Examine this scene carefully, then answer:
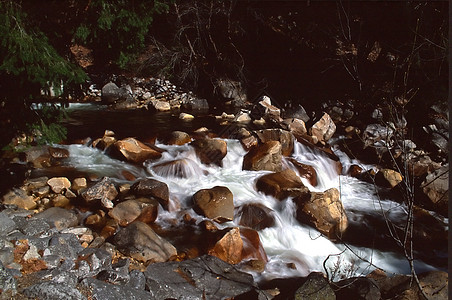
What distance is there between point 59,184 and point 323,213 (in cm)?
470

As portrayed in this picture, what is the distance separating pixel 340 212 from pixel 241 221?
188 cm

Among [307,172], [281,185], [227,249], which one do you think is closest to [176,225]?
[227,249]

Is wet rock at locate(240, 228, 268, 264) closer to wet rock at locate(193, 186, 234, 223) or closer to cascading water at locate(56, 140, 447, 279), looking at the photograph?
cascading water at locate(56, 140, 447, 279)

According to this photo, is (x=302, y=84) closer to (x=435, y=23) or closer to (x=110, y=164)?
(x=435, y=23)

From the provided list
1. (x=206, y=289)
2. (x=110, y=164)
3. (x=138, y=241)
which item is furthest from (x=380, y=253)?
(x=110, y=164)

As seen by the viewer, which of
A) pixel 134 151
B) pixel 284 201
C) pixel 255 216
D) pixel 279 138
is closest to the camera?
pixel 255 216

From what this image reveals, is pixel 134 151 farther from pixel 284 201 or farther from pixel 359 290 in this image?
pixel 359 290

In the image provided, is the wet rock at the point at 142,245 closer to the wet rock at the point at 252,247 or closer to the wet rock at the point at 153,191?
the wet rock at the point at 252,247

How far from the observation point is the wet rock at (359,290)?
4.51 metres

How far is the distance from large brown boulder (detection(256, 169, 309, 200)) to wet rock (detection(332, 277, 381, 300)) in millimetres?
2539

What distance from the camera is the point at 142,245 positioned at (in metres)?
5.00

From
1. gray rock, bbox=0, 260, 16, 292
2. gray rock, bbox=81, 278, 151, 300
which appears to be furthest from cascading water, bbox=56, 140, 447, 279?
gray rock, bbox=0, 260, 16, 292

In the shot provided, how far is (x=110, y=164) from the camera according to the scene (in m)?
7.84

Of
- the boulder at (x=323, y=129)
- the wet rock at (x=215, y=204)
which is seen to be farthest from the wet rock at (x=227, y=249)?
the boulder at (x=323, y=129)
